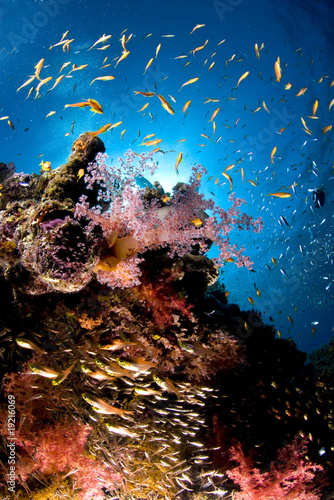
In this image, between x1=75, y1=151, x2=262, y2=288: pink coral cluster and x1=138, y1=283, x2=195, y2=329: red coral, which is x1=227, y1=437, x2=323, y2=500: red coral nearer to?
x1=138, y1=283, x2=195, y2=329: red coral

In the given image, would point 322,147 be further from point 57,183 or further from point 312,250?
point 57,183

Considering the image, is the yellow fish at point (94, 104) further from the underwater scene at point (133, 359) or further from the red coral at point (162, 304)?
the red coral at point (162, 304)

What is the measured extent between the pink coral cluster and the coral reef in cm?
2

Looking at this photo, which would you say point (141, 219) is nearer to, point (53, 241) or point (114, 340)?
point (53, 241)

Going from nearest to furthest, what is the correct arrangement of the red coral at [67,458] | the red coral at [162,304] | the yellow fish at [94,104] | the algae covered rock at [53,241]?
the algae covered rock at [53,241]
the red coral at [67,458]
the red coral at [162,304]
the yellow fish at [94,104]

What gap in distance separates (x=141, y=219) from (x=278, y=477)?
19.8ft

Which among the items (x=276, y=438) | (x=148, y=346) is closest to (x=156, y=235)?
(x=148, y=346)

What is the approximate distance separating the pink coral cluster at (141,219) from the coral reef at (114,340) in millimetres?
20

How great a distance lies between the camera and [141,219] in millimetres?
3748

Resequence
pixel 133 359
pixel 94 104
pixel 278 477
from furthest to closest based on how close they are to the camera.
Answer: pixel 278 477, pixel 94 104, pixel 133 359

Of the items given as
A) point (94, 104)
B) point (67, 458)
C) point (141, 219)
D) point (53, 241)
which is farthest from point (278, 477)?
point (94, 104)

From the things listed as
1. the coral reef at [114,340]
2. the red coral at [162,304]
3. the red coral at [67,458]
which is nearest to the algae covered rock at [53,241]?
the coral reef at [114,340]

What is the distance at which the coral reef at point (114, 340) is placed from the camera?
11.3 ft

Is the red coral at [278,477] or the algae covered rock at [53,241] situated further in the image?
the red coral at [278,477]
